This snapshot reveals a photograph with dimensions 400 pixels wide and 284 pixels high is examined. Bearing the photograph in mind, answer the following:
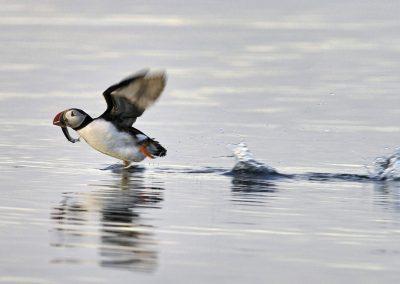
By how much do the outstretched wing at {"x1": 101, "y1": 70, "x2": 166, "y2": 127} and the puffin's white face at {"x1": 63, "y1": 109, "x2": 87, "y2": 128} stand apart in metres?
0.30

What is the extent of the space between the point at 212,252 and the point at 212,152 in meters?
6.71

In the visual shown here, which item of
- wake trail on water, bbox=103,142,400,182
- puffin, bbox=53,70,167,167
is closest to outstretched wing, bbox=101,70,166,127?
puffin, bbox=53,70,167,167

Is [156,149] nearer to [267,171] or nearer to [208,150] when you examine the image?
[208,150]

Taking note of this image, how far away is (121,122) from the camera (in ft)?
54.3

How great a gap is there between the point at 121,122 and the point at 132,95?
1.23ft

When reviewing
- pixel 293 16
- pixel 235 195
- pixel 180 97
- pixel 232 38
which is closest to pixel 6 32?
pixel 232 38

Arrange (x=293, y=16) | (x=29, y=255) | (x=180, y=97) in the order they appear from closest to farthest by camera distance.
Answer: (x=29, y=255)
(x=180, y=97)
(x=293, y=16)

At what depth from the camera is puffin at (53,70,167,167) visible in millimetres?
16141

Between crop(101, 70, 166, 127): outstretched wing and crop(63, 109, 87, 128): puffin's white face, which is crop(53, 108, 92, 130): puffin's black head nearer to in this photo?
crop(63, 109, 87, 128): puffin's white face

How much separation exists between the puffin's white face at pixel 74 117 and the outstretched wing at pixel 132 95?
296 millimetres

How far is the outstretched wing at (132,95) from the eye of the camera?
16.1 metres

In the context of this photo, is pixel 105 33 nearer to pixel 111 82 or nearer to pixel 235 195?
pixel 111 82

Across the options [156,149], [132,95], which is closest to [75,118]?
[132,95]

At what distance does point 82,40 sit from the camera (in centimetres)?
2873
